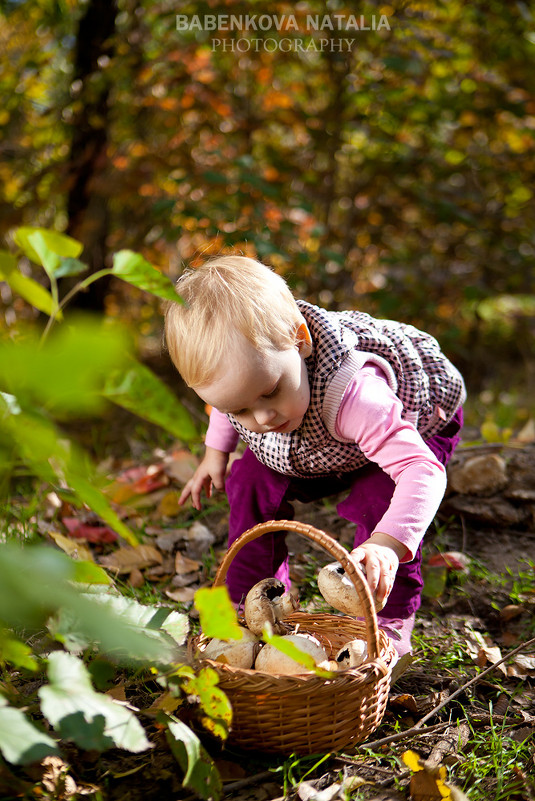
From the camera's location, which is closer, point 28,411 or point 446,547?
point 28,411

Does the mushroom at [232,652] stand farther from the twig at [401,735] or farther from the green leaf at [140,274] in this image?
the green leaf at [140,274]

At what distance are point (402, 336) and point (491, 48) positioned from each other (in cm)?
231

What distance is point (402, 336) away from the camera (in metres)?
1.72

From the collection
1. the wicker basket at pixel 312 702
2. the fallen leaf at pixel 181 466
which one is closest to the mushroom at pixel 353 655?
the wicker basket at pixel 312 702

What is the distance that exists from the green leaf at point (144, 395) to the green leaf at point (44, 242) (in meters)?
0.25

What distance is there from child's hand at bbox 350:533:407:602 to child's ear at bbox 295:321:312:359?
43cm

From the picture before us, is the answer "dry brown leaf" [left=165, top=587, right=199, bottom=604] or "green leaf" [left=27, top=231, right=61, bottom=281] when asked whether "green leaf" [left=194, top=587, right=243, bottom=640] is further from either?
"dry brown leaf" [left=165, top=587, right=199, bottom=604]

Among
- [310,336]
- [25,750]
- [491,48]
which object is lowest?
[25,750]

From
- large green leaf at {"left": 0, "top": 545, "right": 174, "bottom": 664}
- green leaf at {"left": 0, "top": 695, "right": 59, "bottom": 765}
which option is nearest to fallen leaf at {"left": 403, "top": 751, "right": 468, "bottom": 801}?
green leaf at {"left": 0, "top": 695, "right": 59, "bottom": 765}

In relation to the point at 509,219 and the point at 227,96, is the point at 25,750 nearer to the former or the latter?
the point at 227,96

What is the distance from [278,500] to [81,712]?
0.87m

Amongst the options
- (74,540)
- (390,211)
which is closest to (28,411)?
(74,540)

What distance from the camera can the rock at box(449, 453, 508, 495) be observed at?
221cm

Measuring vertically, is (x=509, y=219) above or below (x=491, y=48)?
below
